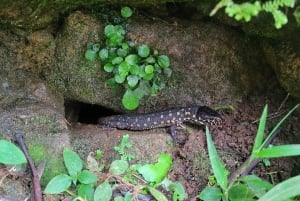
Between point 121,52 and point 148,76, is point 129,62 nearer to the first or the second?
point 121,52

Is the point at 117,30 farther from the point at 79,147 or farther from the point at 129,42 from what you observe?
the point at 79,147

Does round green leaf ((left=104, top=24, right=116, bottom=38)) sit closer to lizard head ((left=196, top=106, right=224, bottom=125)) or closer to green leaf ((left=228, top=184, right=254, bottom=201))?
lizard head ((left=196, top=106, right=224, bottom=125))

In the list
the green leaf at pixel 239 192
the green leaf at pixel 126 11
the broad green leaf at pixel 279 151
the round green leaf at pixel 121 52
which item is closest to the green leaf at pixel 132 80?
the round green leaf at pixel 121 52

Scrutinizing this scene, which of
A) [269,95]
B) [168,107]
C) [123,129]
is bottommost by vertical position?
[123,129]

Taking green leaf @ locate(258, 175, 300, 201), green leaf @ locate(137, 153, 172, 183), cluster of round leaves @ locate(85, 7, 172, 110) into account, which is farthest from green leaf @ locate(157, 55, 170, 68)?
green leaf @ locate(258, 175, 300, 201)

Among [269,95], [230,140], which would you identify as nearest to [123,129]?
[230,140]

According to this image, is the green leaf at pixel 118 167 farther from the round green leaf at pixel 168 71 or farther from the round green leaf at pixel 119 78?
the round green leaf at pixel 168 71
